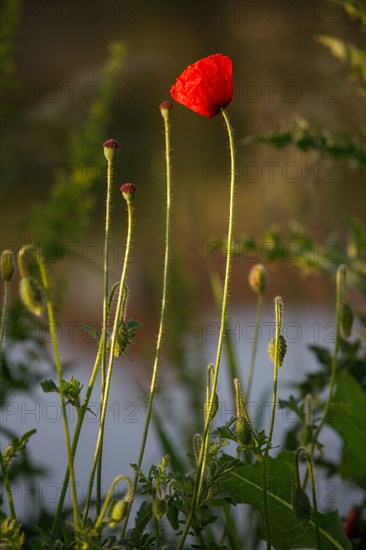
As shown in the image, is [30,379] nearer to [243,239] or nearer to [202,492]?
[243,239]

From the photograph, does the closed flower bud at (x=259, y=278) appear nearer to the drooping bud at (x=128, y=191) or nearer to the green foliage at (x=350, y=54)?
the drooping bud at (x=128, y=191)

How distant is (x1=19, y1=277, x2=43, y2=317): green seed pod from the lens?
0.46 m

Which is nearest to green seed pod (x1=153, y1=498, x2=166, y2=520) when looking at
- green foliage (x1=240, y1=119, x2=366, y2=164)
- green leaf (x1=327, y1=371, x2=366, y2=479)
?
green leaf (x1=327, y1=371, x2=366, y2=479)

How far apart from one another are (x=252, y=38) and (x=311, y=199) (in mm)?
1095

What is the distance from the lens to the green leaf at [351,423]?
0.77 m

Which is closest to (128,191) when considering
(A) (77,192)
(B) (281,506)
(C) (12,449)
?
(C) (12,449)

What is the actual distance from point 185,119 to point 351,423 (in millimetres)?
1922

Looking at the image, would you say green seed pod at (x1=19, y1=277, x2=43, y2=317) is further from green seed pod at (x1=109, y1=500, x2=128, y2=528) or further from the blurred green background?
the blurred green background

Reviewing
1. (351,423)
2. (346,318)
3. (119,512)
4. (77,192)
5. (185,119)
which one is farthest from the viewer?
(185,119)

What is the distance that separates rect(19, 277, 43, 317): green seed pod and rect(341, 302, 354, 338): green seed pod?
206mm

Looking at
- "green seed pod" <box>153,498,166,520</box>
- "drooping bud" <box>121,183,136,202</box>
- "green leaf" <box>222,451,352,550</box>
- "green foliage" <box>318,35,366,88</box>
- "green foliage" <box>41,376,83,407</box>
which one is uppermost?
"green foliage" <box>318,35,366,88</box>

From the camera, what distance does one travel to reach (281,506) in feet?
1.94

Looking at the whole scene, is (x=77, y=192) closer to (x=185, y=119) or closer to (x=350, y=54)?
(x=350, y=54)

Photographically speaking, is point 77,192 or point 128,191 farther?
point 77,192
